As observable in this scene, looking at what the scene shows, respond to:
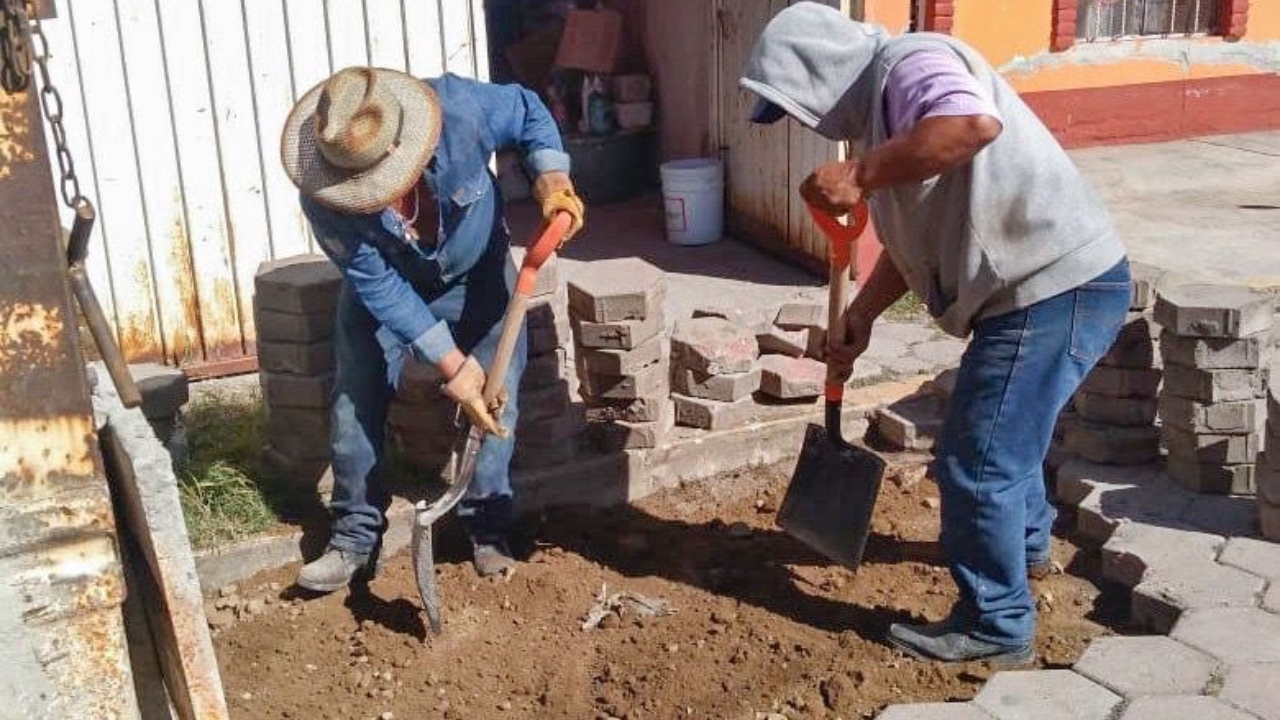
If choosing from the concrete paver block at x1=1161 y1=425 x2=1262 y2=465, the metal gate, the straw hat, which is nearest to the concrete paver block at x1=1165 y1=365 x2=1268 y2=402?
the concrete paver block at x1=1161 y1=425 x2=1262 y2=465

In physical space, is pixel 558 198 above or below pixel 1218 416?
above

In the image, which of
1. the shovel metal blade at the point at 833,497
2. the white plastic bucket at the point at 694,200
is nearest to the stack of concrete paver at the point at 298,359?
the shovel metal blade at the point at 833,497

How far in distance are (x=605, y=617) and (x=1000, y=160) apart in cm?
179

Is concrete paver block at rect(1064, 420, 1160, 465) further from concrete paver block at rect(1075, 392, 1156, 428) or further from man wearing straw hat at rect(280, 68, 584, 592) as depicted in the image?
man wearing straw hat at rect(280, 68, 584, 592)

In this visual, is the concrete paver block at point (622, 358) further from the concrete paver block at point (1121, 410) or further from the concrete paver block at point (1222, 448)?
the concrete paver block at point (1222, 448)

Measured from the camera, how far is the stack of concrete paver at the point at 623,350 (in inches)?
196

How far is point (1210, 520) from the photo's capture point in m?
4.42

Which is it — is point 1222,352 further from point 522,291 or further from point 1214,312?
point 522,291

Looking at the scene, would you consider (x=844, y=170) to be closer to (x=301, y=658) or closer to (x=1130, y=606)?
(x=1130, y=606)

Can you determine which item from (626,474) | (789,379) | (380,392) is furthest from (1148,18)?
(380,392)

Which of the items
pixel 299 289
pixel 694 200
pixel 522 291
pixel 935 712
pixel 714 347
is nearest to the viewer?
pixel 935 712

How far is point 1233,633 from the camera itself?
3.74 m

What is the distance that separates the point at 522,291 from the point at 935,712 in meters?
1.57

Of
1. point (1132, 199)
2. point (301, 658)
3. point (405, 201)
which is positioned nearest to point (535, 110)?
point (405, 201)
